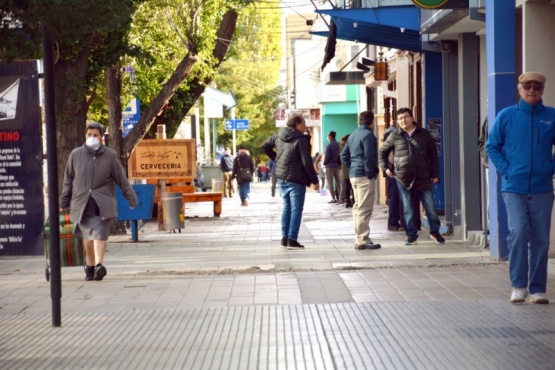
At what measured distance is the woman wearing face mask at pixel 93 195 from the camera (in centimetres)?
1259

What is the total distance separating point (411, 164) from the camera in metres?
16.2

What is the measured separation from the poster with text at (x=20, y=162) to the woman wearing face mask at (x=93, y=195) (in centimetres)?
72

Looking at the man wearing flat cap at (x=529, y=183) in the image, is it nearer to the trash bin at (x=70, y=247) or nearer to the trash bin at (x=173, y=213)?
the trash bin at (x=70, y=247)

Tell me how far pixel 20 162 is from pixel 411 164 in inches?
242

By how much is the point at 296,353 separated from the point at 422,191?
8751 mm

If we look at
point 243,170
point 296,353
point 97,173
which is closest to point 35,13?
point 296,353

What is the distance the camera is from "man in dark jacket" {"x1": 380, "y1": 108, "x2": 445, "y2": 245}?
16.2 meters

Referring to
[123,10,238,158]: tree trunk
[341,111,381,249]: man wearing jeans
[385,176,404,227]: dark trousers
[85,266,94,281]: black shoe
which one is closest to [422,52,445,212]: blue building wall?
[385,176,404,227]: dark trousers

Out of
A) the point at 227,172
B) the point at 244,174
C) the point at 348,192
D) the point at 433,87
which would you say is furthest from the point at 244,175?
the point at 433,87

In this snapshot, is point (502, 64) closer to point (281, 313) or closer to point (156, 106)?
point (281, 313)

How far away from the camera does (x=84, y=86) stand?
18547 mm

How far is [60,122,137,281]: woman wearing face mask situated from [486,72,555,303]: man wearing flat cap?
439cm

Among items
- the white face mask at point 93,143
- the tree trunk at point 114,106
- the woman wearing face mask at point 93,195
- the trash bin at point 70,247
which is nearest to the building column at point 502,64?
the woman wearing face mask at point 93,195

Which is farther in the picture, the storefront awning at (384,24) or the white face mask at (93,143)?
the storefront awning at (384,24)
